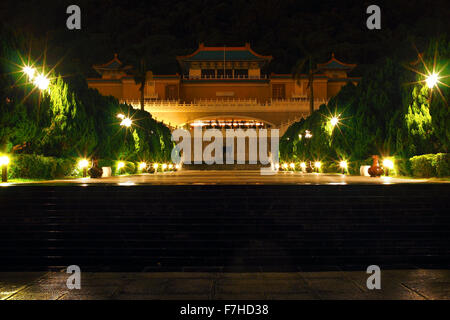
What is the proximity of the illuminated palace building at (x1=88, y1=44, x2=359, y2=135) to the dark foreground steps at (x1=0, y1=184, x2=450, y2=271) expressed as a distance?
133 ft

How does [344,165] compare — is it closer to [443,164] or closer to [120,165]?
[443,164]

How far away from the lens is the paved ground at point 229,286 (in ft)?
17.3

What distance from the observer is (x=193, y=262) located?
726cm

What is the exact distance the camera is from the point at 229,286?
5.79 meters

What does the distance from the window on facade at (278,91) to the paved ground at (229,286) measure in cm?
5472

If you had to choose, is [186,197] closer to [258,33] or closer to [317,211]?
[317,211]

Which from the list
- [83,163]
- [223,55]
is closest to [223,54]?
[223,55]

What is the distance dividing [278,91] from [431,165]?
1699 inches

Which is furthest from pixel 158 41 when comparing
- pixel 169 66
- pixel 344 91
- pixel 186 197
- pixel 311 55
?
pixel 186 197

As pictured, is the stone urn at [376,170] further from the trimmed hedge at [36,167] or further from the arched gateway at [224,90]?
the arched gateway at [224,90]

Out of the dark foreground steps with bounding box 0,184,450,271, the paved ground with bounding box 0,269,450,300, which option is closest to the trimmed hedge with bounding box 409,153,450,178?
the dark foreground steps with bounding box 0,184,450,271

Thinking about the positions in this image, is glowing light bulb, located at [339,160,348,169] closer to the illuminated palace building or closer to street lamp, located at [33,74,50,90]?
street lamp, located at [33,74,50,90]

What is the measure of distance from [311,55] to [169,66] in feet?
122

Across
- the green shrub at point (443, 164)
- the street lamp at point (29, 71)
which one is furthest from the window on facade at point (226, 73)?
the green shrub at point (443, 164)
